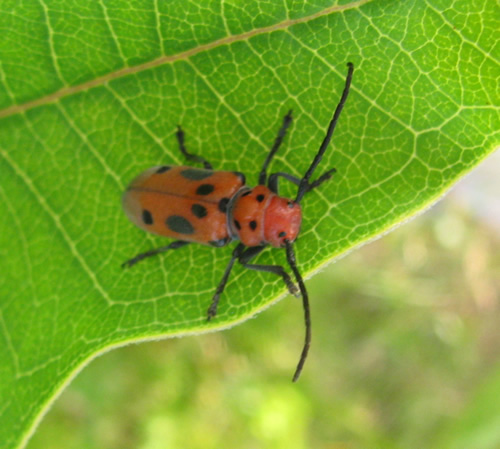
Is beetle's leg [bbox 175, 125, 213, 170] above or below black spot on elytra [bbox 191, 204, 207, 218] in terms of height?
above

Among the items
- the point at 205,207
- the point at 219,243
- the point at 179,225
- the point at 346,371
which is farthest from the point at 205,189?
the point at 346,371

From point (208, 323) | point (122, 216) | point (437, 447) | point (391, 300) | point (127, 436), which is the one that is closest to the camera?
point (208, 323)

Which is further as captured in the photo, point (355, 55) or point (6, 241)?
point (6, 241)

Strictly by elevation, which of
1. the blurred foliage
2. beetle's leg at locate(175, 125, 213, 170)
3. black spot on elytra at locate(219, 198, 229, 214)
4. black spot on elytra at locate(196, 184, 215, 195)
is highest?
beetle's leg at locate(175, 125, 213, 170)

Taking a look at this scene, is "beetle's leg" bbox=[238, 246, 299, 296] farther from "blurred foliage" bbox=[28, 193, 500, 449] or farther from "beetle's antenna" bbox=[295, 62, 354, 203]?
"blurred foliage" bbox=[28, 193, 500, 449]

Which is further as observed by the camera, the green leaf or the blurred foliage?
the blurred foliage

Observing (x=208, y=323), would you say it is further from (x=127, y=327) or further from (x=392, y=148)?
(x=392, y=148)

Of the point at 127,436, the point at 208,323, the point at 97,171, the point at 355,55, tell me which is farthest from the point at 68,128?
the point at 127,436

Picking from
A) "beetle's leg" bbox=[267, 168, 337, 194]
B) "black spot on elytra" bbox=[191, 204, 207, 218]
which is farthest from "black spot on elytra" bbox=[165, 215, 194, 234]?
"beetle's leg" bbox=[267, 168, 337, 194]

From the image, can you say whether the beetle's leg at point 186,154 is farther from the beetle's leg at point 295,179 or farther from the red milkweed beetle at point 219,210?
the beetle's leg at point 295,179
